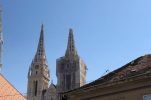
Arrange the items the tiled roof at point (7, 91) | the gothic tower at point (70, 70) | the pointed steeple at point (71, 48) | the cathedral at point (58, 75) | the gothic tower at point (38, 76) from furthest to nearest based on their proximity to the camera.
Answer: the pointed steeple at point (71, 48)
the gothic tower at point (38, 76)
the cathedral at point (58, 75)
the gothic tower at point (70, 70)
the tiled roof at point (7, 91)

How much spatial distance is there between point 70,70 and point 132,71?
64.1 metres

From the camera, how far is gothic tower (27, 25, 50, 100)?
3091 inches

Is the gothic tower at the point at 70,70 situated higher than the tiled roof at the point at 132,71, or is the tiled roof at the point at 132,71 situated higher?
the gothic tower at the point at 70,70

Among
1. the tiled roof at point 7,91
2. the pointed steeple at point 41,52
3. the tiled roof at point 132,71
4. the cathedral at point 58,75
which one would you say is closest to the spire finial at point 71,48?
the cathedral at point 58,75

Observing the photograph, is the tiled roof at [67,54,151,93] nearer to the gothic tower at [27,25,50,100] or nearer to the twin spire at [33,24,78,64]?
the gothic tower at [27,25,50,100]

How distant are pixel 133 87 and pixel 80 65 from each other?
2570 inches

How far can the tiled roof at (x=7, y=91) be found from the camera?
30.5 m

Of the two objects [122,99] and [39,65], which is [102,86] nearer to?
[122,99]

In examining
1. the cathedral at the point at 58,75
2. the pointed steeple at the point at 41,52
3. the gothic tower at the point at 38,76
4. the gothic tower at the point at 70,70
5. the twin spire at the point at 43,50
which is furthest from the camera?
the pointed steeple at the point at 41,52

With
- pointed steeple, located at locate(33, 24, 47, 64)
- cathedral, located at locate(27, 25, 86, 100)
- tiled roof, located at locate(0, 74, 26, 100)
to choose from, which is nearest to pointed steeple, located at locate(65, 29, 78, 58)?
cathedral, located at locate(27, 25, 86, 100)

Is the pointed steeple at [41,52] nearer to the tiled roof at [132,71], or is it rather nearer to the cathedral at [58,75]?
the cathedral at [58,75]

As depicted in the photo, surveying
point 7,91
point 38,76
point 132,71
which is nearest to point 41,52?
point 38,76

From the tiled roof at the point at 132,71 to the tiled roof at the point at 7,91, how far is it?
15473 mm

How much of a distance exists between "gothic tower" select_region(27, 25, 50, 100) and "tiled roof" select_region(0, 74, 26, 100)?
44545mm
